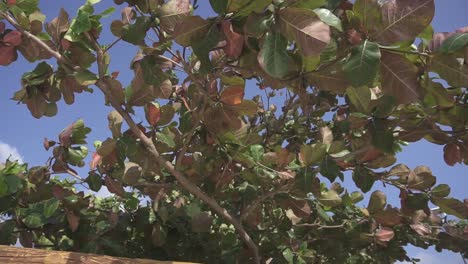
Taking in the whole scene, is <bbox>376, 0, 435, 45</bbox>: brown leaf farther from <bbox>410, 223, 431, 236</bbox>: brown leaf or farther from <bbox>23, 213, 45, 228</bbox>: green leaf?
<bbox>23, 213, 45, 228</bbox>: green leaf

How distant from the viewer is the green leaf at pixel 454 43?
1105 mm

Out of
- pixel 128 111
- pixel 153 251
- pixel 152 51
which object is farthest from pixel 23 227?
pixel 152 51

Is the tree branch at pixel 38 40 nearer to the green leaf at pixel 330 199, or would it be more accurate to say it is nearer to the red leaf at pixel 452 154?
the green leaf at pixel 330 199

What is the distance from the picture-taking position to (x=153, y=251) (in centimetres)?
239

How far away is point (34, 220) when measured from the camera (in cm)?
204

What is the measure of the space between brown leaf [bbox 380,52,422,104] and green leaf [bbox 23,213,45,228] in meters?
1.64

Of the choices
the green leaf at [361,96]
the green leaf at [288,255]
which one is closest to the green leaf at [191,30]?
the green leaf at [361,96]

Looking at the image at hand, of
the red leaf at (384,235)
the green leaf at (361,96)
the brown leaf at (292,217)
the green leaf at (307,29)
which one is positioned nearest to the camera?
the green leaf at (307,29)

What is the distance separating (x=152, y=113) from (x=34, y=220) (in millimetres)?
807

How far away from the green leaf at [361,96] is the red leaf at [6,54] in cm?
122

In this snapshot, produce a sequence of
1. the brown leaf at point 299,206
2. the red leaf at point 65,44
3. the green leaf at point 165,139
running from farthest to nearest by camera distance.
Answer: the brown leaf at point 299,206 → the green leaf at point 165,139 → the red leaf at point 65,44

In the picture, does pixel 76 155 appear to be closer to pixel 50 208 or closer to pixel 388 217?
pixel 50 208

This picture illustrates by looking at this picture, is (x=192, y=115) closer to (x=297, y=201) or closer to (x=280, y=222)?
(x=297, y=201)

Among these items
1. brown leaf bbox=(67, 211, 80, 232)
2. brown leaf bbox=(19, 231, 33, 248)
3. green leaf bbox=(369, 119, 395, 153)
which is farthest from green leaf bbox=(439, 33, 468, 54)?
brown leaf bbox=(19, 231, 33, 248)
